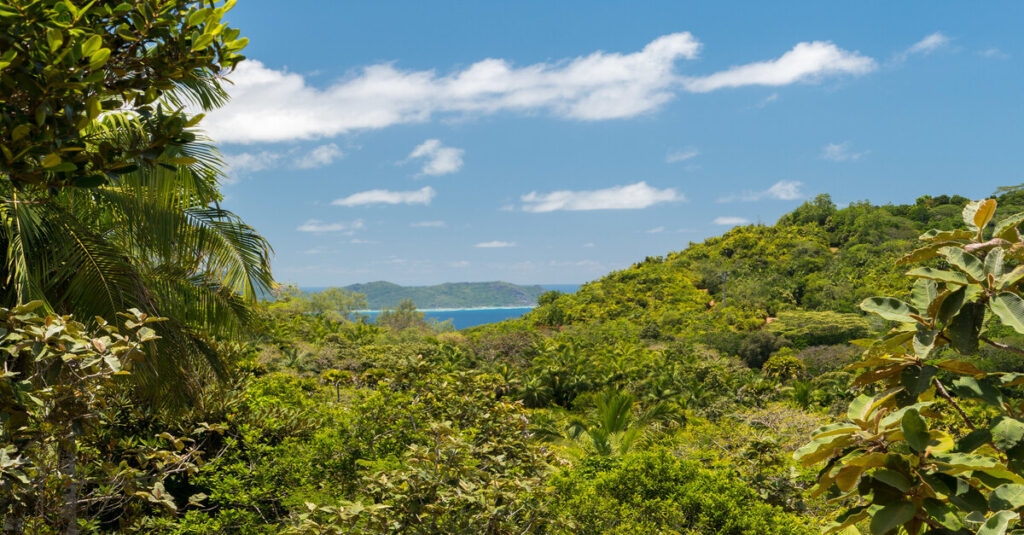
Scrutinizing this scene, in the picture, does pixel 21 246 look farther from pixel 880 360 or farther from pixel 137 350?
pixel 880 360

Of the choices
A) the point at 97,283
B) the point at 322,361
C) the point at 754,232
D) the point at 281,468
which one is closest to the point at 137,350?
the point at 97,283

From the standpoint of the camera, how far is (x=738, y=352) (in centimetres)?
3206

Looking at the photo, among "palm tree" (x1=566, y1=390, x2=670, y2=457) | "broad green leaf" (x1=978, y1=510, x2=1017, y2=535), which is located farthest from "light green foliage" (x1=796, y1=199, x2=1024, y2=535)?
"palm tree" (x1=566, y1=390, x2=670, y2=457)

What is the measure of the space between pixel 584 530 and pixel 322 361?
757 inches

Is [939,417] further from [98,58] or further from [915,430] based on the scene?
[98,58]

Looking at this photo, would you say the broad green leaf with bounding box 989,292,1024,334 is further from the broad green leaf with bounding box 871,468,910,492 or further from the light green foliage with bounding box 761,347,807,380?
the light green foliage with bounding box 761,347,807,380

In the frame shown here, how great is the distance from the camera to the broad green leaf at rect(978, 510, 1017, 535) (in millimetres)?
1161


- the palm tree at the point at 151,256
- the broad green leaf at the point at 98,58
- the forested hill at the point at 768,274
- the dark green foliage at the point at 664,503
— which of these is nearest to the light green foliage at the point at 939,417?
the broad green leaf at the point at 98,58

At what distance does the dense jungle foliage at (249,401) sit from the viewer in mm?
1441

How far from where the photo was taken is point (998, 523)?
118 cm

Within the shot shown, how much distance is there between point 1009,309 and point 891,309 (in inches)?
11.9

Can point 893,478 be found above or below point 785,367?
above

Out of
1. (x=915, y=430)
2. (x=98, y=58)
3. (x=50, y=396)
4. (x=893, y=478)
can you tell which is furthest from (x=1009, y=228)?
(x=50, y=396)

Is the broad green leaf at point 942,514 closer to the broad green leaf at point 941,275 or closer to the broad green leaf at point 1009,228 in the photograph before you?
the broad green leaf at point 941,275
